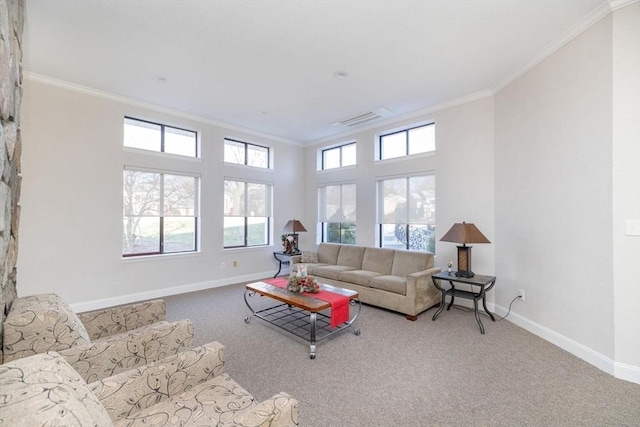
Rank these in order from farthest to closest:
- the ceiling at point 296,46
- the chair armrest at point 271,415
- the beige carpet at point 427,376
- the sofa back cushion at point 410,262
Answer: the sofa back cushion at point 410,262 → the ceiling at point 296,46 → the beige carpet at point 427,376 → the chair armrest at point 271,415

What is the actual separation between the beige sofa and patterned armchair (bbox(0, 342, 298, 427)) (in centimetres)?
222

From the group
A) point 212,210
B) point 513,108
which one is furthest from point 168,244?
point 513,108

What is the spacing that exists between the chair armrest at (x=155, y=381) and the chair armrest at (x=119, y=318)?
105cm

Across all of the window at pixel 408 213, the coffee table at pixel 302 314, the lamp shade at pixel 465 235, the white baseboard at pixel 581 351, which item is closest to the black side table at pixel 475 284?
the white baseboard at pixel 581 351

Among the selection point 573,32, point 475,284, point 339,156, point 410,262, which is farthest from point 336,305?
point 339,156

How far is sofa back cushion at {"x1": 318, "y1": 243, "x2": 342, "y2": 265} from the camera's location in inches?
216

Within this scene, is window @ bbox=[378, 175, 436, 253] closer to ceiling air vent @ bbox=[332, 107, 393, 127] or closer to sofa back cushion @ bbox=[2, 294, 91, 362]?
ceiling air vent @ bbox=[332, 107, 393, 127]

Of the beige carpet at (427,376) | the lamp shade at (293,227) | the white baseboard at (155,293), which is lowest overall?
the beige carpet at (427,376)

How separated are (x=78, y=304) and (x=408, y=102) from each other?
561cm

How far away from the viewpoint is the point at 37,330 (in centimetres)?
150

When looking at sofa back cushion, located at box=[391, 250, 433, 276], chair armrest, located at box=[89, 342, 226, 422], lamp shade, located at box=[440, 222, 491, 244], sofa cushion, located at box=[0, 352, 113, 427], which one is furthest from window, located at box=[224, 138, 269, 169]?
sofa cushion, located at box=[0, 352, 113, 427]

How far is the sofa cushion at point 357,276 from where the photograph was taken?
430cm

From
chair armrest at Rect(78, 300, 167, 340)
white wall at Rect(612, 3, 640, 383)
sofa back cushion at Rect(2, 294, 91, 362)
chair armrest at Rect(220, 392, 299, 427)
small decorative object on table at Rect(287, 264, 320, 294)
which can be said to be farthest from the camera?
small decorative object on table at Rect(287, 264, 320, 294)

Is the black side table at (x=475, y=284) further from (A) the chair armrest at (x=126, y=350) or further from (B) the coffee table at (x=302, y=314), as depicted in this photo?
(A) the chair armrest at (x=126, y=350)
